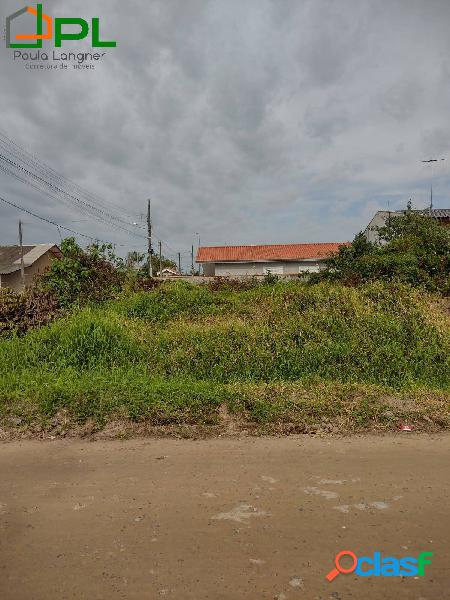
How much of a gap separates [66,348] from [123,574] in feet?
15.5

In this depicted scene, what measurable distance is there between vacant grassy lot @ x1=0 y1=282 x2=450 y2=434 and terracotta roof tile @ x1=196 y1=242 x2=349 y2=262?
896 inches

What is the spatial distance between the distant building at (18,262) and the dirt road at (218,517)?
84.0ft

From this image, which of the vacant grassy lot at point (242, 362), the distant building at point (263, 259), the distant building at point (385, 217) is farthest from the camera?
the distant building at point (263, 259)

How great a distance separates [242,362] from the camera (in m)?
6.20

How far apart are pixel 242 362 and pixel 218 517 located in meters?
3.44

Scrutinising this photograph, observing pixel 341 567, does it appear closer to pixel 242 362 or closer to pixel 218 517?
pixel 218 517

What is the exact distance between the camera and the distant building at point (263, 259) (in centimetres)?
3177

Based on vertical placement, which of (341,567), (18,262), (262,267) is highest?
(18,262)

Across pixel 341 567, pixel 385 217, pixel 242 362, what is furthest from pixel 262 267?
pixel 341 567

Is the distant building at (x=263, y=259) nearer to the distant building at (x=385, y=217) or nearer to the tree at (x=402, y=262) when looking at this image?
the distant building at (x=385, y=217)

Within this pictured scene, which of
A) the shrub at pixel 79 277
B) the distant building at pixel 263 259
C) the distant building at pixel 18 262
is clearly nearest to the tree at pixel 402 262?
the shrub at pixel 79 277

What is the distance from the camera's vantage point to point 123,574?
2307 mm

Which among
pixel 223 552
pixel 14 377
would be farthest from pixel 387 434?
pixel 14 377

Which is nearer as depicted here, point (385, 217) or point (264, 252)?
point (385, 217)
